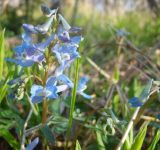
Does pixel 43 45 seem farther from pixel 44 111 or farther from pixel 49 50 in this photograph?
pixel 44 111

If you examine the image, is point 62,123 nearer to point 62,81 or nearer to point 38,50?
point 62,81

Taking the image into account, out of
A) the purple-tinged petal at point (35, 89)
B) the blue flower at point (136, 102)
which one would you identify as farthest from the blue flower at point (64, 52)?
the blue flower at point (136, 102)

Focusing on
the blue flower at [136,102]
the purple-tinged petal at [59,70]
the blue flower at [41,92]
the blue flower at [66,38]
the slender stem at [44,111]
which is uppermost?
the blue flower at [66,38]

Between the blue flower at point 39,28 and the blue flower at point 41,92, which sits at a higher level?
the blue flower at point 39,28

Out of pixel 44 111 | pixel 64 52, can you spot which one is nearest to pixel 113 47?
pixel 44 111

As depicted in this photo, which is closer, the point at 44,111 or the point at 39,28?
the point at 39,28

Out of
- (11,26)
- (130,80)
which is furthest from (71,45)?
(11,26)

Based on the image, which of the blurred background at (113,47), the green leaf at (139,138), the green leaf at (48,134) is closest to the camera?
the green leaf at (139,138)

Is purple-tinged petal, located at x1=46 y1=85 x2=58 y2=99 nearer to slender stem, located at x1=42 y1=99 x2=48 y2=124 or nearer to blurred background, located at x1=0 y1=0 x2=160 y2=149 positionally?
slender stem, located at x1=42 y1=99 x2=48 y2=124

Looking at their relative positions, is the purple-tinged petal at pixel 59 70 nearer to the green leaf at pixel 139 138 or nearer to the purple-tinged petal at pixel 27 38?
the purple-tinged petal at pixel 27 38
